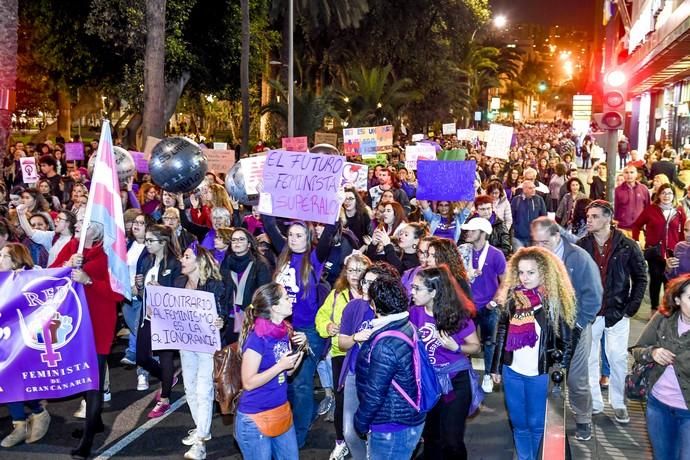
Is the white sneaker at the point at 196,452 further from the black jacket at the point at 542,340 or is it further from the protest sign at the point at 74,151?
the protest sign at the point at 74,151

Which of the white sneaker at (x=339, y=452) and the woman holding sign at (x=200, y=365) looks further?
the woman holding sign at (x=200, y=365)

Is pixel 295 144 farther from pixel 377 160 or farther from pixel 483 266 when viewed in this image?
pixel 483 266

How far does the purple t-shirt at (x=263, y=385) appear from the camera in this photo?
4679mm

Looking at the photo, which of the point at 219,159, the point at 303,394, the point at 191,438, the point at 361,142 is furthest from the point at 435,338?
the point at 361,142

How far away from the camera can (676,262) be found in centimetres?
777

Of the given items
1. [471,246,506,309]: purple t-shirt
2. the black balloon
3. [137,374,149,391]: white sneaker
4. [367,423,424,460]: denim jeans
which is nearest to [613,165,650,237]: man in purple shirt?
[471,246,506,309]: purple t-shirt

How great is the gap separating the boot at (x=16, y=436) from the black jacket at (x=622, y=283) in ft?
16.1

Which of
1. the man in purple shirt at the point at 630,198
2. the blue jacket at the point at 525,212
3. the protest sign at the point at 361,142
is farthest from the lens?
the protest sign at the point at 361,142

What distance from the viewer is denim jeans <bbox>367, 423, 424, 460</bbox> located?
14.6 ft

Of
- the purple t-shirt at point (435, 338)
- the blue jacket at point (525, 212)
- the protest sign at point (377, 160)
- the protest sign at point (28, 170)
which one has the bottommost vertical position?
the purple t-shirt at point (435, 338)

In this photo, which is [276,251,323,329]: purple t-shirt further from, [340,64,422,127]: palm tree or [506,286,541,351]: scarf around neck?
[340,64,422,127]: palm tree

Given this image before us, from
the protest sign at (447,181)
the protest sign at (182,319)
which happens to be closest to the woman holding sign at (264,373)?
the protest sign at (182,319)

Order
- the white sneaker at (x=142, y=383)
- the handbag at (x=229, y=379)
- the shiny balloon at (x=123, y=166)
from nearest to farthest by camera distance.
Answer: the handbag at (x=229, y=379) → the white sneaker at (x=142, y=383) → the shiny balloon at (x=123, y=166)

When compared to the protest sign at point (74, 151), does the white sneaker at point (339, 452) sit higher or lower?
lower
